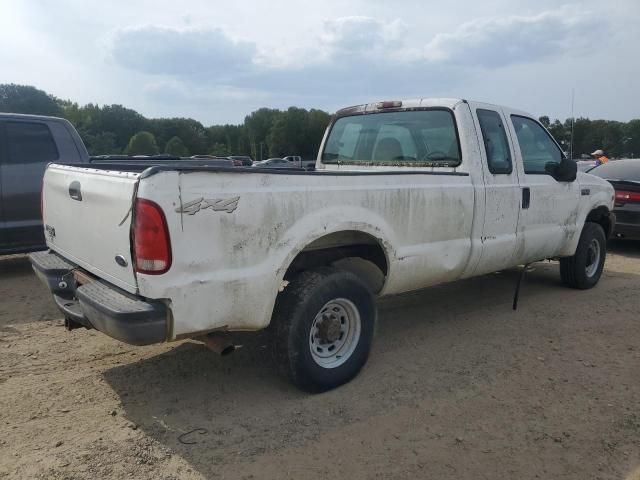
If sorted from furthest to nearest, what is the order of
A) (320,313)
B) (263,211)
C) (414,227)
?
(414,227) < (320,313) < (263,211)

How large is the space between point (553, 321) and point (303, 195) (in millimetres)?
3166

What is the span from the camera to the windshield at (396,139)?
4.62m

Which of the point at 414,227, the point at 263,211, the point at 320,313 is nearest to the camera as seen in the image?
the point at 263,211

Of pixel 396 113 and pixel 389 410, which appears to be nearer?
pixel 389 410

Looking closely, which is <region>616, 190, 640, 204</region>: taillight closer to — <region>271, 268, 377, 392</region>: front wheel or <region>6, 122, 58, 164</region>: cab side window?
<region>271, 268, 377, 392</region>: front wheel

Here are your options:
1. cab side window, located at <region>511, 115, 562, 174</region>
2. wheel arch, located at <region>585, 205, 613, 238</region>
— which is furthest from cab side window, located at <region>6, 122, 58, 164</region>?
wheel arch, located at <region>585, 205, 613, 238</region>

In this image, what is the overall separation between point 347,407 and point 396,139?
2.69 m

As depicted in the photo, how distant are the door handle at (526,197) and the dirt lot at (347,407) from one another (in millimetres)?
1131

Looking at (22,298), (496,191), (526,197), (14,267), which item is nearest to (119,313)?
(496,191)

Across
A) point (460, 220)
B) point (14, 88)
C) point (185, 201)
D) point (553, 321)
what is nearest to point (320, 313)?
point (185, 201)

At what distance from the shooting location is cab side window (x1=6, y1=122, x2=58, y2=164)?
657cm

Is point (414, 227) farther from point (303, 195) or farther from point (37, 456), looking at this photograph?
point (37, 456)

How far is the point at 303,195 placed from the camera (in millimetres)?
3195

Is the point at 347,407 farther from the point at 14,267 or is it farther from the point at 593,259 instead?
the point at 14,267
